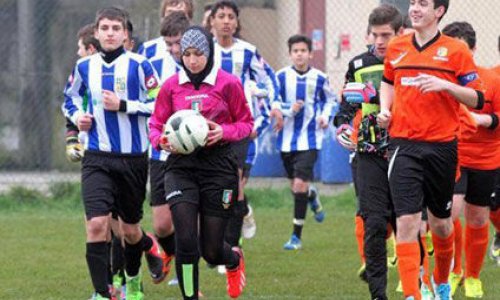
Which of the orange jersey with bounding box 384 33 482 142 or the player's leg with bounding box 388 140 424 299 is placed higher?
the orange jersey with bounding box 384 33 482 142

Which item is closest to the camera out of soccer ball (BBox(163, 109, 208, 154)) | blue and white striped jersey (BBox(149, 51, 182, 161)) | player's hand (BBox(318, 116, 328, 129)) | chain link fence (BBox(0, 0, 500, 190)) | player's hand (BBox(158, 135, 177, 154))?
soccer ball (BBox(163, 109, 208, 154))

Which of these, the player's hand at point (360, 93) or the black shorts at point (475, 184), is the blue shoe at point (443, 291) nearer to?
the black shorts at point (475, 184)

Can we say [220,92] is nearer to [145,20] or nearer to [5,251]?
[5,251]

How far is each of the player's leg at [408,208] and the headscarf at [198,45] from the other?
1.43 meters

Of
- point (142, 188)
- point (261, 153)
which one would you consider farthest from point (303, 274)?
point (261, 153)

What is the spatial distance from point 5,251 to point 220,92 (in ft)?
15.2

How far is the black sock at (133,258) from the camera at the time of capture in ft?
29.8

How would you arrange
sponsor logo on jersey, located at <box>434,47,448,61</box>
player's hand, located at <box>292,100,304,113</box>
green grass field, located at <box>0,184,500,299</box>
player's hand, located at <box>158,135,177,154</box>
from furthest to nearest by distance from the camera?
player's hand, located at <box>292,100,304,113</box>, green grass field, located at <box>0,184,500,299</box>, player's hand, located at <box>158,135,177,154</box>, sponsor logo on jersey, located at <box>434,47,448,61</box>

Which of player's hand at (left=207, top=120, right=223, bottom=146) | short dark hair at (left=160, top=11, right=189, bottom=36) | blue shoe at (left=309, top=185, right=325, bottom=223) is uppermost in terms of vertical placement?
short dark hair at (left=160, top=11, right=189, bottom=36)

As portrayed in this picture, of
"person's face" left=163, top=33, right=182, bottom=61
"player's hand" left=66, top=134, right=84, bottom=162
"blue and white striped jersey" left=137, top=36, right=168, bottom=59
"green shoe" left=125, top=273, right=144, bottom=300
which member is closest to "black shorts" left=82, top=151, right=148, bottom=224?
"green shoe" left=125, top=273, right=144, bottom=300

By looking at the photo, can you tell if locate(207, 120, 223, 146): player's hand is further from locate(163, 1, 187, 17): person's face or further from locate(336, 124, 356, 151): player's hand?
locate(163, 1, 187, 17): person's face

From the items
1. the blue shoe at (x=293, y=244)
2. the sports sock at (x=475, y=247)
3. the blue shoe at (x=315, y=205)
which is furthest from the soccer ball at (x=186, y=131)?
the blue shoe at (x=315, y=205)

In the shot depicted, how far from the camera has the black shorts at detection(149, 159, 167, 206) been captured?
958 cm

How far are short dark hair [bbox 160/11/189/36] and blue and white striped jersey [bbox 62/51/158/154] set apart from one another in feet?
2.65
